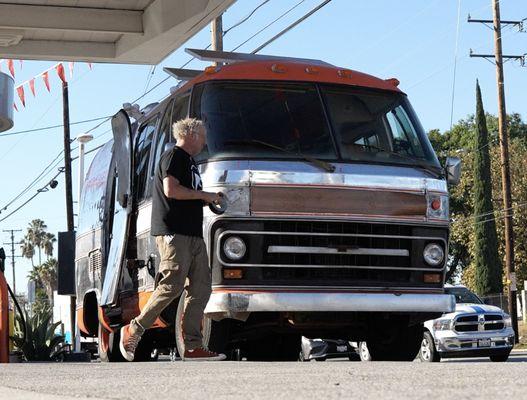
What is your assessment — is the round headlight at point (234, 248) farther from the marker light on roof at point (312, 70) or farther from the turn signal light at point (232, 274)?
the marker light on roof at point (312, 70)

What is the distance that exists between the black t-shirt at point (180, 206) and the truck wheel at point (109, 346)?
3.93m

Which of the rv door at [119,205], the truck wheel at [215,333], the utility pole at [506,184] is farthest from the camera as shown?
the utility pole at [506,184]

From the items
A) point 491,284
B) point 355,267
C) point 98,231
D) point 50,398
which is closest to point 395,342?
point 355,267

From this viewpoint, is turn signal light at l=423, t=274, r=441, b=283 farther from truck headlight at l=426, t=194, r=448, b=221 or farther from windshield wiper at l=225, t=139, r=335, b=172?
windshield wiper at l=225, t=139, r=335, b=172

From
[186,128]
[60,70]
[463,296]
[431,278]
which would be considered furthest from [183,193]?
[60,70]

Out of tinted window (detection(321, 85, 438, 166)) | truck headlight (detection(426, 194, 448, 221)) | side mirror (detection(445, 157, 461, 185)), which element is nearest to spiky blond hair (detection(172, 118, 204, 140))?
tinted window (detection(321, 85, 438, 166))

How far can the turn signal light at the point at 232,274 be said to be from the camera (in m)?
9.83

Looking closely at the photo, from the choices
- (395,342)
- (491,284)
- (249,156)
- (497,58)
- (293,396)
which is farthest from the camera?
(491,284)

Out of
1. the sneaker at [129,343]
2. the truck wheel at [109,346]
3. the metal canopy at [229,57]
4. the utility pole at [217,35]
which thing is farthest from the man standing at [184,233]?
the utility pole at [217,35]

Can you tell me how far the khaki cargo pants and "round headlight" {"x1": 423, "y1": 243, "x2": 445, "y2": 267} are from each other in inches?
87.9

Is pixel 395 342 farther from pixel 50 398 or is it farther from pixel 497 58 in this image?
pixel 497 58

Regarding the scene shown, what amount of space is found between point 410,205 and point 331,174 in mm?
820

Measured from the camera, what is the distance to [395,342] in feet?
36.6

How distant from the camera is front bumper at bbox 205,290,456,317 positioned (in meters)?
9.69
